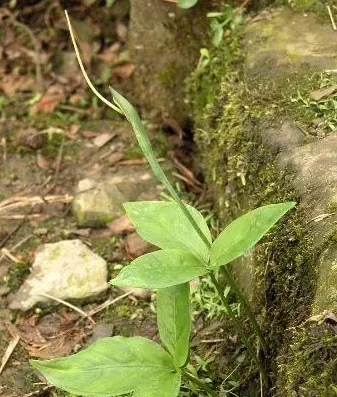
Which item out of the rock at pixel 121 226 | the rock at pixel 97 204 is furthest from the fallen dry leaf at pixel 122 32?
the rock at pixel 121 226

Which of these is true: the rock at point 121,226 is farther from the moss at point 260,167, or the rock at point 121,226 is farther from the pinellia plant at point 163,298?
the pinellia plant at point 163,298

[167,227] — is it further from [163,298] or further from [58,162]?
[58,162]

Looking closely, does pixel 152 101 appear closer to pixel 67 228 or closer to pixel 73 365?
pixel 67 228

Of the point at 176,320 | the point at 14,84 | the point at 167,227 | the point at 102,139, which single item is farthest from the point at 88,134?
the point at 176,320

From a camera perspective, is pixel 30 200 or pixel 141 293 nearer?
pixel 141 293

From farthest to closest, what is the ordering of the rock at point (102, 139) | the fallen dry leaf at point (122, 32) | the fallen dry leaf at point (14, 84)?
the fallen dry leaf at point (122, 32)
the fallen dry leaf at point (14, 84)
the rock at point (102, 139)

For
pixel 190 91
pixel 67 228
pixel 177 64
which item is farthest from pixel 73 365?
pixel 177 64
